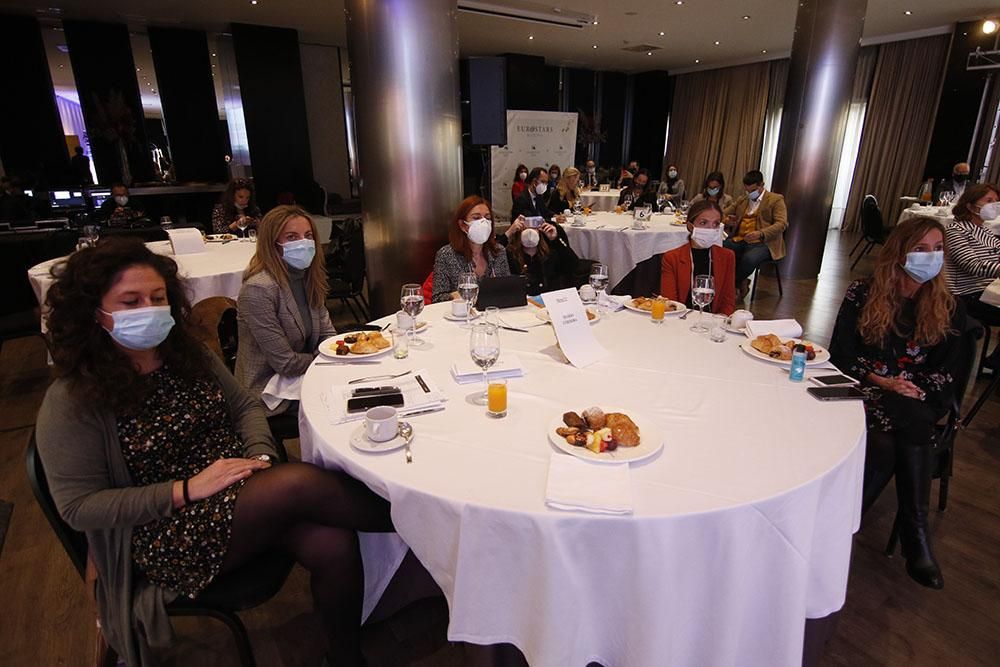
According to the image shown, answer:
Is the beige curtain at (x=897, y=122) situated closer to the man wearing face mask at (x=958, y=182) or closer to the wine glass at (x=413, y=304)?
the man wearing face mask at (x=958, y=182)

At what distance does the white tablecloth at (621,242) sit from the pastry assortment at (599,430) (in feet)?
12.8

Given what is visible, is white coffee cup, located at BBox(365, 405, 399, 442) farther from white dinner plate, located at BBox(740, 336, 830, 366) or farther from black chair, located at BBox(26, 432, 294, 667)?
white dinner plate, located at BBox(740, 336, 830, 366)

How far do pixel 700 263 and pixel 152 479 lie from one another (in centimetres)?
280

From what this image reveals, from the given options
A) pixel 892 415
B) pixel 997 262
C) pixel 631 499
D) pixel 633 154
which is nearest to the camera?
pixel 631 499

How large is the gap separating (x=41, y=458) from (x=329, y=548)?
0.73m

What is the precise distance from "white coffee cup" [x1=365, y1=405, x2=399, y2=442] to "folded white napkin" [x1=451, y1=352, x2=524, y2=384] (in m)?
0.40

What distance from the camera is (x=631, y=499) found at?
1.17 metres

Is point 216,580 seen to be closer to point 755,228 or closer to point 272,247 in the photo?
point 272,247

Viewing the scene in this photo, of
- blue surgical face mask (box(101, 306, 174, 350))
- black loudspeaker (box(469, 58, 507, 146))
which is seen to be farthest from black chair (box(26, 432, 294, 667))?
black loudspeaker (box(469, 58, 507, 146))

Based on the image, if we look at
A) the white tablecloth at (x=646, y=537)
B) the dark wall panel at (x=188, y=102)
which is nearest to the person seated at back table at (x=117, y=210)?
the dark wall panel at (x=188, y=102)

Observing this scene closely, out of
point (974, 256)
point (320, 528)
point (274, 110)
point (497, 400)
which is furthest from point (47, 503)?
point (274, 110)

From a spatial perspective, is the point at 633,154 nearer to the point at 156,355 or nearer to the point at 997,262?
the point at 997,262

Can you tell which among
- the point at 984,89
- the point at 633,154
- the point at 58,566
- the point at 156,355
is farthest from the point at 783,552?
the point at 633,154

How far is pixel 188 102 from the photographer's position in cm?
912
